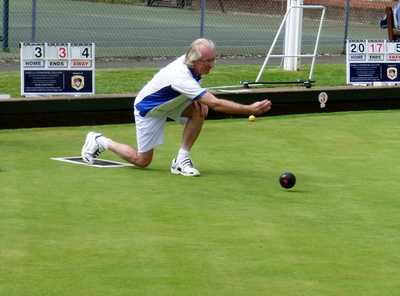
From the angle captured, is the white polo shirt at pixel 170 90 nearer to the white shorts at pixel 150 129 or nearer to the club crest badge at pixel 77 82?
the white shorts at pixel 150 129

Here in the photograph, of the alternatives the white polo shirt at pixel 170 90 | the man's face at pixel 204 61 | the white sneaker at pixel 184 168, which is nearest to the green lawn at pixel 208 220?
the white sneaker at pixel 184 168

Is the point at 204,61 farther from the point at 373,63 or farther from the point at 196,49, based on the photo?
the point at 373,63

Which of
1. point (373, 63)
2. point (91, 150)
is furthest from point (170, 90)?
point (373, 63)

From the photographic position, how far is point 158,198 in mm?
7199

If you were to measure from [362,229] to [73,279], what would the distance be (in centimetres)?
210

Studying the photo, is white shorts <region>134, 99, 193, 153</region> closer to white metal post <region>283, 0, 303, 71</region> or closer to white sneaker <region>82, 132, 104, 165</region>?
white sneaker <region>82, 132, 104, 165</region>

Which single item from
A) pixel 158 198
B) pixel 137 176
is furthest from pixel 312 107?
pixel 158 198

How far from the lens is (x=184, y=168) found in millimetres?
8148

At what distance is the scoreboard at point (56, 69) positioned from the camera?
1098 centimetres

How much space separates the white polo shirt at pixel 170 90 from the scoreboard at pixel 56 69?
115 inches

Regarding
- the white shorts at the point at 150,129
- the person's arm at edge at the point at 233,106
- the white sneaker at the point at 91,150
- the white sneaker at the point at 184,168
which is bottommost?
the white sneaker at the point at 184,168

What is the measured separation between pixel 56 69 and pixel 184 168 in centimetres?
349

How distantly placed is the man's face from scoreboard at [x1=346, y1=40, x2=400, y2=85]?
17.7 ft

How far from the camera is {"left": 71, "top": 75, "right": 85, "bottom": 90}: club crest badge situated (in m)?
11.2
